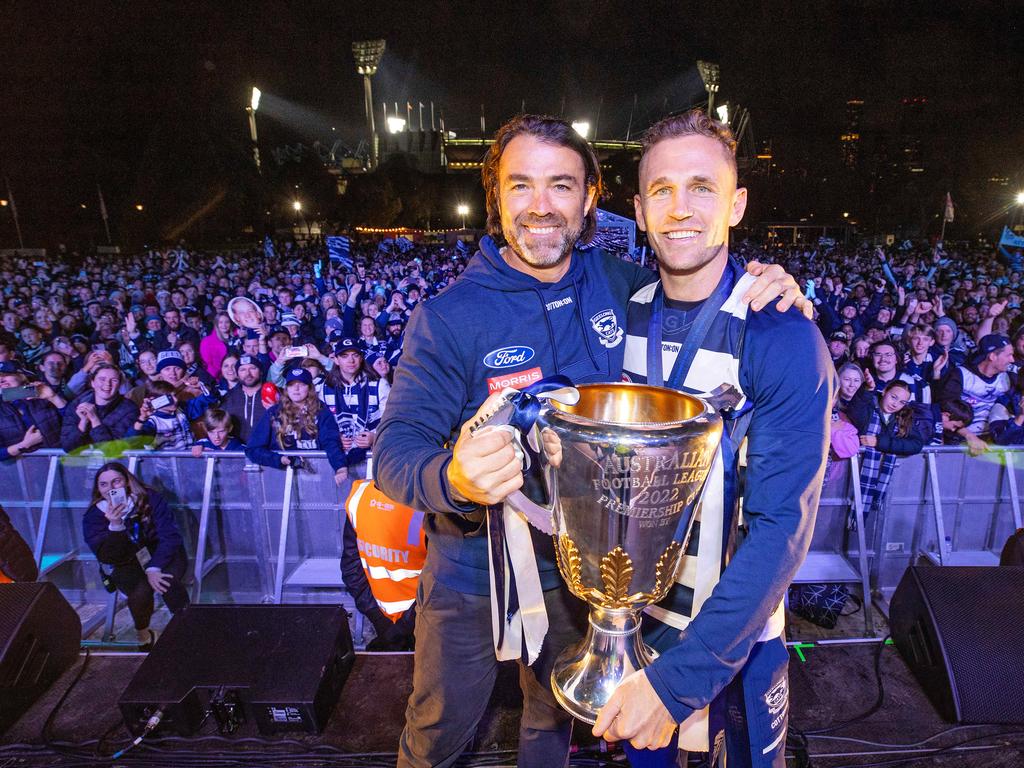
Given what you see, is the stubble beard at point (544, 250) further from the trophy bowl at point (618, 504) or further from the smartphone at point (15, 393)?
the smartphone at point (15, 393)

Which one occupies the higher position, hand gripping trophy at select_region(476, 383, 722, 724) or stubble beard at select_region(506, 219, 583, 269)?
stubble beard at select_region(506, 219, 583, 269)

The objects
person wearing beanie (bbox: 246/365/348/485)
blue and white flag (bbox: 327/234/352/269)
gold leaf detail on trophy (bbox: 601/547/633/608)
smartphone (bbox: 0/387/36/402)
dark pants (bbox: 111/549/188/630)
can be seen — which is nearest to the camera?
Answer: gold leaf detail on trophy (bbox: 601/547/633/608)

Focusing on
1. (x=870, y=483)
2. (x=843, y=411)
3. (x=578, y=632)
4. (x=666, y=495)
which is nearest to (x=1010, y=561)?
(x=870, y=483)

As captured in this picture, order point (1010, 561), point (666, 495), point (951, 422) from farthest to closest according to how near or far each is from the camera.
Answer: point (951, 422)
point (1010, 561)
point (666, 495)

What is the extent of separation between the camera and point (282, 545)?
4.85 meters

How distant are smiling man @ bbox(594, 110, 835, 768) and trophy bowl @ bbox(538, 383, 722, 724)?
0.14 metres

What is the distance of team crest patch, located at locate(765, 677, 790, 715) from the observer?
1725 mm

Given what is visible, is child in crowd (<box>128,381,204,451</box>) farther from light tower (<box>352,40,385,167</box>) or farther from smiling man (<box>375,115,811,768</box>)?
light tower (<box>352,40,385,167</box>)

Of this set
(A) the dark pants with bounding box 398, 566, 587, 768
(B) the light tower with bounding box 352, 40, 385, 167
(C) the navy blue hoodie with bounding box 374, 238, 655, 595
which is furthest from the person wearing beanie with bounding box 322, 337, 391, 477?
(B) the light tower with bounding box 352, 40, 385, 167

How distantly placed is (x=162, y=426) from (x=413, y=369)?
5490mm

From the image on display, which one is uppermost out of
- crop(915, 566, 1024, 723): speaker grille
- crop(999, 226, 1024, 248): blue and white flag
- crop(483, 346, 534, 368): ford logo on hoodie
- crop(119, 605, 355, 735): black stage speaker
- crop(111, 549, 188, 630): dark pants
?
crop(999, 226, 1024, 248): blue and white flag

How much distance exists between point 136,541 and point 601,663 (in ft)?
16.0

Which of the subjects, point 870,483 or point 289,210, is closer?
point 870,483

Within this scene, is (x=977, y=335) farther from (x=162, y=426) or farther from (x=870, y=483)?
(x=162, y=426)
